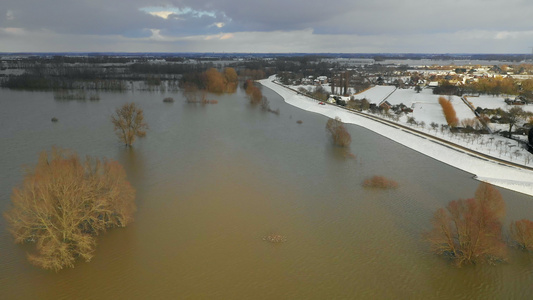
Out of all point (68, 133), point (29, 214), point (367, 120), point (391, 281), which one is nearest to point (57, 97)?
point (68, 133)

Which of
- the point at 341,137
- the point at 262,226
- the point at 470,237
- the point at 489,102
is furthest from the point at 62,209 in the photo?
the point at 489,102

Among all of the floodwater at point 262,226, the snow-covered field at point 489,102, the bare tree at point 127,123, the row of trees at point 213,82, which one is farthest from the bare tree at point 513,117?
the row of trees at point 213,82

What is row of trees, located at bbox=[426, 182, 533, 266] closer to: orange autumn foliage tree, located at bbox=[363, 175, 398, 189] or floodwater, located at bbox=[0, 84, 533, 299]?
floodwater, located at bbox=[0, 84, 533, 299]

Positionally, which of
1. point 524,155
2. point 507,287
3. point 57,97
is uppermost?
point 57,97

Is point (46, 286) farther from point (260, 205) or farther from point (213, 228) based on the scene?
point (260, 205)

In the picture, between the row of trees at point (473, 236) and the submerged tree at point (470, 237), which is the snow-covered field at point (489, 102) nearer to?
the row of trees at point (473, 236)

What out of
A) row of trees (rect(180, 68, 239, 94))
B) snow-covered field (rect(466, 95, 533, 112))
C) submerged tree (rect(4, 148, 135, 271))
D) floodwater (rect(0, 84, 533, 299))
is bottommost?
floodwater (rect(0, 84, 533, 299))

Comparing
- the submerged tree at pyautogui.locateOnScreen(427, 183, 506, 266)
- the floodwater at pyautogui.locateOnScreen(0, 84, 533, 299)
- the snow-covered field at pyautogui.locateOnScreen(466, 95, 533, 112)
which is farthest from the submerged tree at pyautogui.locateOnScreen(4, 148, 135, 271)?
the snow-covered field at pyautogui.locateOnScreen(466, 95, 533, 112)
